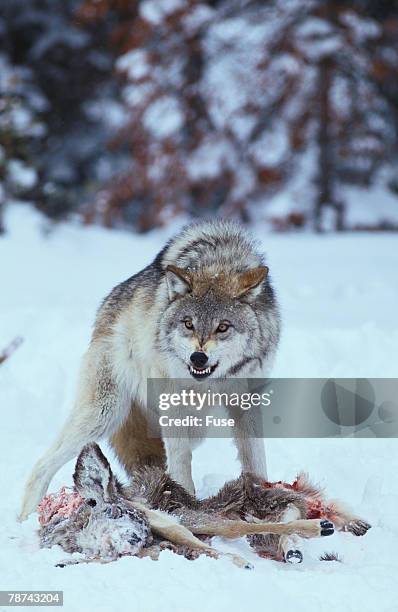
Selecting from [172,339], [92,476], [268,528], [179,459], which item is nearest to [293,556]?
[268,528]

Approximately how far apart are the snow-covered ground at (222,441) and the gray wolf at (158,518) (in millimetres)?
76

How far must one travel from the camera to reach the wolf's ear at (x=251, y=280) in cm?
397

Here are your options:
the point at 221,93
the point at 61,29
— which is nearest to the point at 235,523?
the point at 221,93

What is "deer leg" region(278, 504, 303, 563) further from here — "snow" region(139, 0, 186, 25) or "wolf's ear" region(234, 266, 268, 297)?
"snow" region(139, 0, 186, 25)

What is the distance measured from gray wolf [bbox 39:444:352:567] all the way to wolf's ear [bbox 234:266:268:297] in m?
0.82

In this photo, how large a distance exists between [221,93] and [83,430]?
10929 millimetres

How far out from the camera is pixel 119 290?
4.65 m

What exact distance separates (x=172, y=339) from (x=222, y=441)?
110 centimetres

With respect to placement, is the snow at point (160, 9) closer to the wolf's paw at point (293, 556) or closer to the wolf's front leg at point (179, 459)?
the wolf's front leg at point (179, 459)

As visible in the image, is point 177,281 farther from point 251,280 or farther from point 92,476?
point 92,476

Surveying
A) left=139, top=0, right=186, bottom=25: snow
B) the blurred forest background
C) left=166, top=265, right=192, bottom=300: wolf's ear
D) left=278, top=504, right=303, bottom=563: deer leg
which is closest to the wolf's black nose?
left=166, top=265, right=192, bottom=300: wolf's ear

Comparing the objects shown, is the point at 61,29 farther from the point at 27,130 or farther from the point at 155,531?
the point at 155,531

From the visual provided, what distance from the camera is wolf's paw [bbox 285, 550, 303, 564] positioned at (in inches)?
122

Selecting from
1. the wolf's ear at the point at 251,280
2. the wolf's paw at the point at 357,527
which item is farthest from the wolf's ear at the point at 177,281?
the wolf's paw at the point at 357,527
